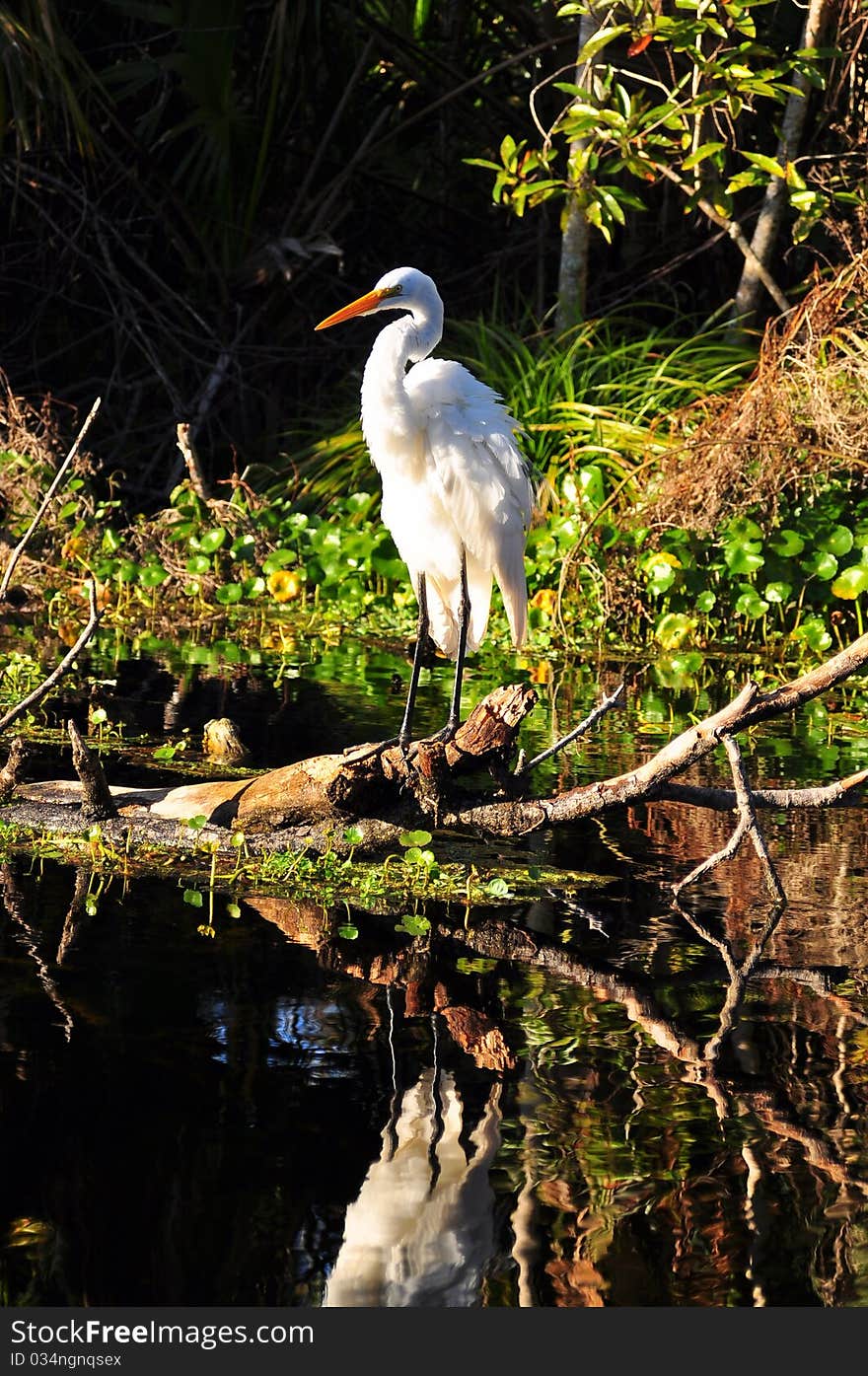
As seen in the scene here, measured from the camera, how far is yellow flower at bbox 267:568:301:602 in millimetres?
8875

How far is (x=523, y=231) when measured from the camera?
11.8 metres

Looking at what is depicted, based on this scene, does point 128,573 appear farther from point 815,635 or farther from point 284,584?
point 815,635

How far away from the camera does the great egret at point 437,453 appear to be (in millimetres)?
5074

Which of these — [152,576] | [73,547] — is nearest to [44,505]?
[152,576]

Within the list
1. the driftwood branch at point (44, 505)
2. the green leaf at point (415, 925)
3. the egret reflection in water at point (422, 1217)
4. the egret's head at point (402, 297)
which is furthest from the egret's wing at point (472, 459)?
the egret reflection in water at point (422, 1217)

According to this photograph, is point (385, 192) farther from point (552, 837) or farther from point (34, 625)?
point (552, 837)

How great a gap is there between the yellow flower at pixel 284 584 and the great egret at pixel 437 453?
3416mm

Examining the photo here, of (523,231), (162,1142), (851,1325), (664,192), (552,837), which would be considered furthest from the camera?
(523,231)

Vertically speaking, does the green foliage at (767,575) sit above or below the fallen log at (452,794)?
above

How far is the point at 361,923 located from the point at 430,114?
957 centimetres

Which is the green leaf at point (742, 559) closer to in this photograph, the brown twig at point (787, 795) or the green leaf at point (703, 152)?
the green leaf at point (703, 152)

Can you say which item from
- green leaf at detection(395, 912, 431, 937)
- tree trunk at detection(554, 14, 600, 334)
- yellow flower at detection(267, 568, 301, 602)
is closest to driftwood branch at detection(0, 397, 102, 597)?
green leaf at detection(395, 912, 431, 937)

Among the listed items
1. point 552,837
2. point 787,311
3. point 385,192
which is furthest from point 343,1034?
point 385,192

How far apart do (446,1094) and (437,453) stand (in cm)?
255
